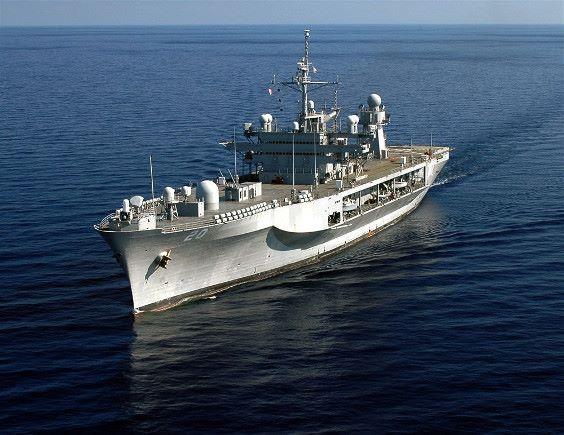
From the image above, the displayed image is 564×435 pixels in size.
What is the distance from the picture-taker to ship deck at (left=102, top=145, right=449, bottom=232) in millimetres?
47750

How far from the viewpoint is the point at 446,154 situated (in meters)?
80.4

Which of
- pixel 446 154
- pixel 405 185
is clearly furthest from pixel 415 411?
pixel 446 154

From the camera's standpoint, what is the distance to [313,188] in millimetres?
60531

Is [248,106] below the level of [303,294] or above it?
above

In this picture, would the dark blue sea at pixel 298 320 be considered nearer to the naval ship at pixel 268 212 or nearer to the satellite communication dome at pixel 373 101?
the naval ship at pixel 268 212

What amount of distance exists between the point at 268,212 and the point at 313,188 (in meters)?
10.7

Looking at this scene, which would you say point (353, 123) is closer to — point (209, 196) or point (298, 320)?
point (209, 196)

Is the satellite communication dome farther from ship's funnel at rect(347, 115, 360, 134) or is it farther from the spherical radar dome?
the spherical radar dome

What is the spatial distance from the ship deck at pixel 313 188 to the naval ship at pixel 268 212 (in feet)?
0.29

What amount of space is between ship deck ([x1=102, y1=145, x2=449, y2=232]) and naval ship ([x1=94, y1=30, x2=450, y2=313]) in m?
0.09

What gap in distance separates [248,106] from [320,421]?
292ft

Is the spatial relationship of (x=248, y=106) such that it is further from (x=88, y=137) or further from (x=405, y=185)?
(x=405, y=185)

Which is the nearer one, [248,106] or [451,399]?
[451,399]

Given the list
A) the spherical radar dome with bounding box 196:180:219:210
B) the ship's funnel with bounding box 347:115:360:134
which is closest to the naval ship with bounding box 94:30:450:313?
the spherical radar dome with bounding box 196:180:219:210
